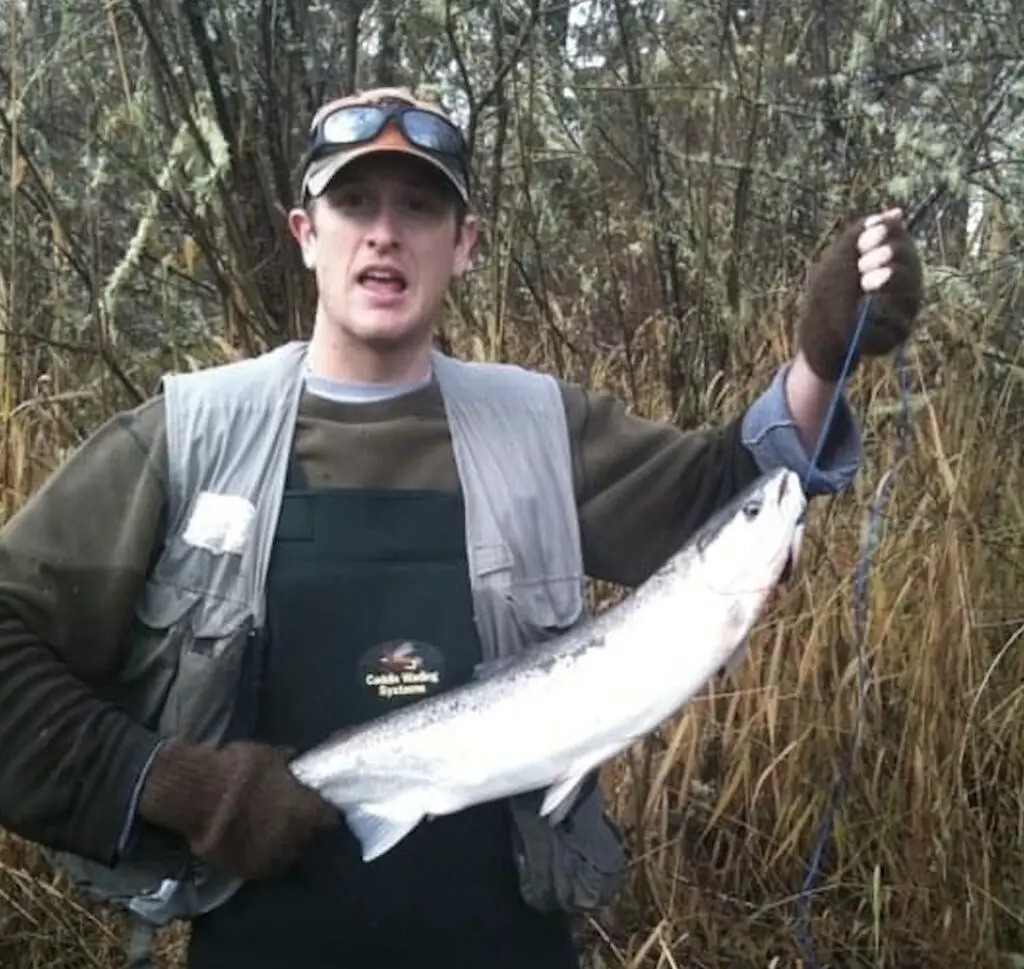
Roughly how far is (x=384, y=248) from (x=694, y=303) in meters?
2.60

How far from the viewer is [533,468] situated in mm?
2549

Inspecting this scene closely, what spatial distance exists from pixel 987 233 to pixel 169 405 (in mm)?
2981

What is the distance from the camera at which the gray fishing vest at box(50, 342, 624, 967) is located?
94.2 inches

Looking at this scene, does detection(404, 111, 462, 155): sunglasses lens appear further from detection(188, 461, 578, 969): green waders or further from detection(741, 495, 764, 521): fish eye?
detection(741, 495, 764, 521): fish eye

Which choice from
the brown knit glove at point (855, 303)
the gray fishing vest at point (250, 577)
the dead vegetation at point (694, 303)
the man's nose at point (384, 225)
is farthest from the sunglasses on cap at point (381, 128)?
the dead vegetation at point (694, 303)

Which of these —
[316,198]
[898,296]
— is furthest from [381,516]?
[898,296]

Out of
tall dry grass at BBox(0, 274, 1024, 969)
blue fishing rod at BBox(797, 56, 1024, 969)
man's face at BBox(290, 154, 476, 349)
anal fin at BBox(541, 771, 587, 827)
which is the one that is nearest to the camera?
A: anal fin at BBox(541, 771, 587, 827)

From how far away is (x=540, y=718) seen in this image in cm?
237

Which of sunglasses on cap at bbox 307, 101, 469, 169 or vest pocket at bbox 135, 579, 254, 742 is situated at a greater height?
sunglasses on cap at bbox 307, 101, 469, 169

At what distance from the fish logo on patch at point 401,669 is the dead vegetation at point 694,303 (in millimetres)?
1773

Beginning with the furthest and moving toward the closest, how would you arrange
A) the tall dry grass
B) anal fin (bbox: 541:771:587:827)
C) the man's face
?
the tall dry grass → the man's face → anal fin (bbox: 541:771:587:827)

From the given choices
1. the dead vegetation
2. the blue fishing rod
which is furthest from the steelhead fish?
the dead vegetation

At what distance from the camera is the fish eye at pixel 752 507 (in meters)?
2.31

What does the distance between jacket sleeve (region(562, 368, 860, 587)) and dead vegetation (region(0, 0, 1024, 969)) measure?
1305 mm
